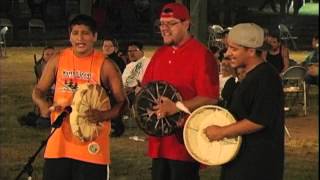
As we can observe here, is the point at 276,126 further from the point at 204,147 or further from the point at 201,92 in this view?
the point at 201,92

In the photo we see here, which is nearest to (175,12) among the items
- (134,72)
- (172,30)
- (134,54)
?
(172,30)

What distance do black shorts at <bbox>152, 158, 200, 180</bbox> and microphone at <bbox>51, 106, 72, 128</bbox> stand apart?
0.66 metres

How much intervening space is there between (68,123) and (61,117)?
0.35ft

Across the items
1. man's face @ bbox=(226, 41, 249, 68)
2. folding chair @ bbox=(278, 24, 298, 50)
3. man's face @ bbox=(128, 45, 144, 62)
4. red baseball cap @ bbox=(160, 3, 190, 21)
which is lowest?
folding chair @ bbox=(278, 24, 298, 50)

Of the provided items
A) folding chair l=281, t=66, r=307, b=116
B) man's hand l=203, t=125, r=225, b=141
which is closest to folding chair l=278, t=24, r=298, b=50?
folding chair l=281, t=66, r=307, b=116

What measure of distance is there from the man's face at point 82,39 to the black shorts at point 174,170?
0.86 m

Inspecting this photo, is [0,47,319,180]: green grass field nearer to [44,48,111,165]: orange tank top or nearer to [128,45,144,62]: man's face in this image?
[128,45,144,62]: man's face

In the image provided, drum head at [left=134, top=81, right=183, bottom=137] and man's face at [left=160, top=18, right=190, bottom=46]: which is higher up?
man's face at [left=160, top=18, right=190, bottom=46]

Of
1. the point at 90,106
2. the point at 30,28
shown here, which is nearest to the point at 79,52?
the point at 90,106

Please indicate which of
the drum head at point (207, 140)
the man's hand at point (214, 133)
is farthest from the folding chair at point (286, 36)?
the man's hand at point (214, 133)

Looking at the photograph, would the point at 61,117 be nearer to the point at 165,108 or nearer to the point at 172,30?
the point at 165,108

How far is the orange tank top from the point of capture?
4.91 meters

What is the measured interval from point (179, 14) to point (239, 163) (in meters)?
1.16

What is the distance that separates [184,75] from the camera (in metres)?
4.89
